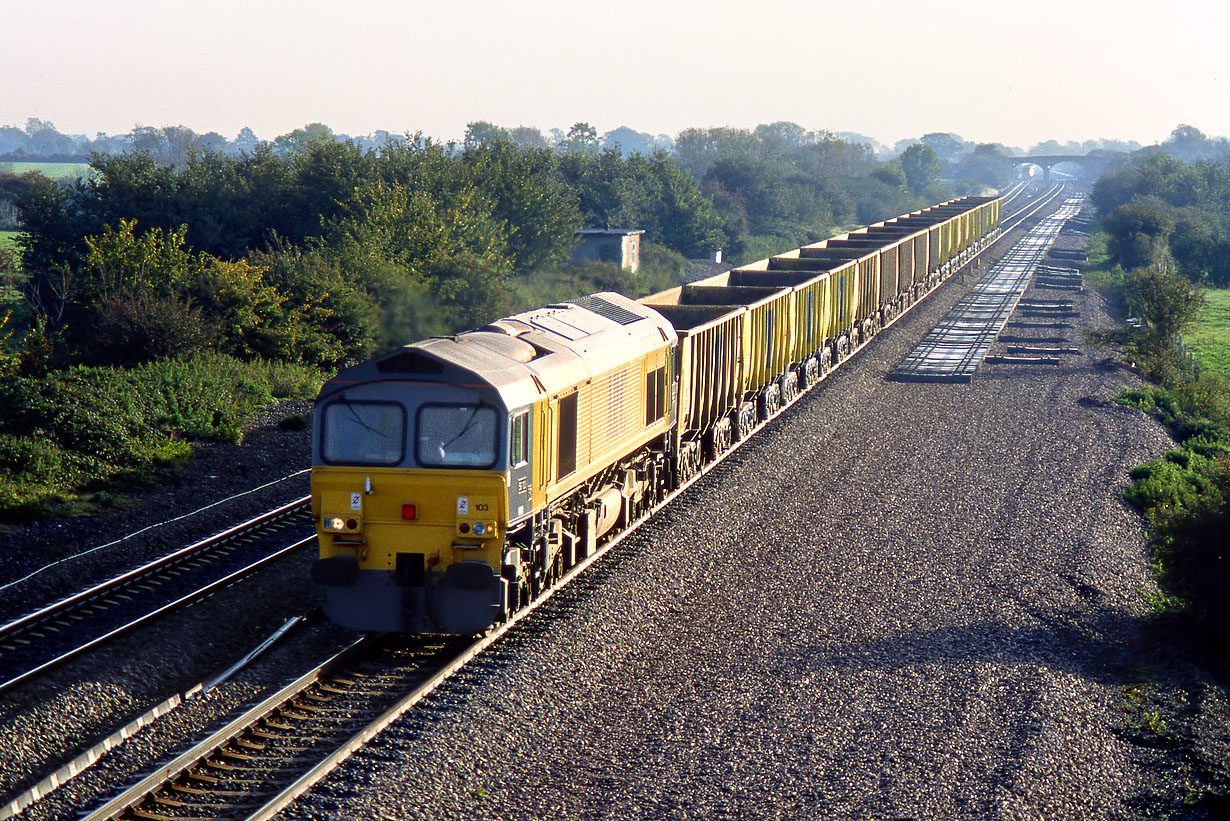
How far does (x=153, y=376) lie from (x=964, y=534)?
654 inches

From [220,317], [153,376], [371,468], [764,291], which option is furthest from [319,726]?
[220,317]

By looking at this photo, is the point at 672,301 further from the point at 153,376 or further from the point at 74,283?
the point at 74,283

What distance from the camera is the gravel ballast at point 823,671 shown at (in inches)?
372

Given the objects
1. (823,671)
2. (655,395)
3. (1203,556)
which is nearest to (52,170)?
(655,395)

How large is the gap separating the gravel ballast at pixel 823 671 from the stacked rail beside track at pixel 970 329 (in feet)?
36.4

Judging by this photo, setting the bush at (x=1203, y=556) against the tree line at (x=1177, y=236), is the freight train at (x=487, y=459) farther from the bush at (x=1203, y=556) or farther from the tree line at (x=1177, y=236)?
the tree line at (x=1177, y=236)

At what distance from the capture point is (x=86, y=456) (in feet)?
65.4

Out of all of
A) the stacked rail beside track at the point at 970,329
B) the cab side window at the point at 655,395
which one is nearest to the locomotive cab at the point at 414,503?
the cab side window at the point at 655,395

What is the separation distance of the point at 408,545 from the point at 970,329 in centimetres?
3403

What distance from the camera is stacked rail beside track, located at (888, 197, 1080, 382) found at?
32781 millimetres

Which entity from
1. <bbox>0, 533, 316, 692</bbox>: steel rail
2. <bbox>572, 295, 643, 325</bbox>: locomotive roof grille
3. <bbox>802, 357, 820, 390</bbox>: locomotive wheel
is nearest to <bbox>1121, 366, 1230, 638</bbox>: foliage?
<bbox>572, 295, 643, 325</bbox>: locomotive roof grille

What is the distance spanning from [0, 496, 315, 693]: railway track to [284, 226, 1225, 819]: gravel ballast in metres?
4.14

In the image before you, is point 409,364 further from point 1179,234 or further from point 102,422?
point 1179,234

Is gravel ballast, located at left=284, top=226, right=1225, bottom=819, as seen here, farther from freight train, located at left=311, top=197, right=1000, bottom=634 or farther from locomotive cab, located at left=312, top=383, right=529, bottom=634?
locomotive cab, located at left=312, top=383, right=529, bottom=634
